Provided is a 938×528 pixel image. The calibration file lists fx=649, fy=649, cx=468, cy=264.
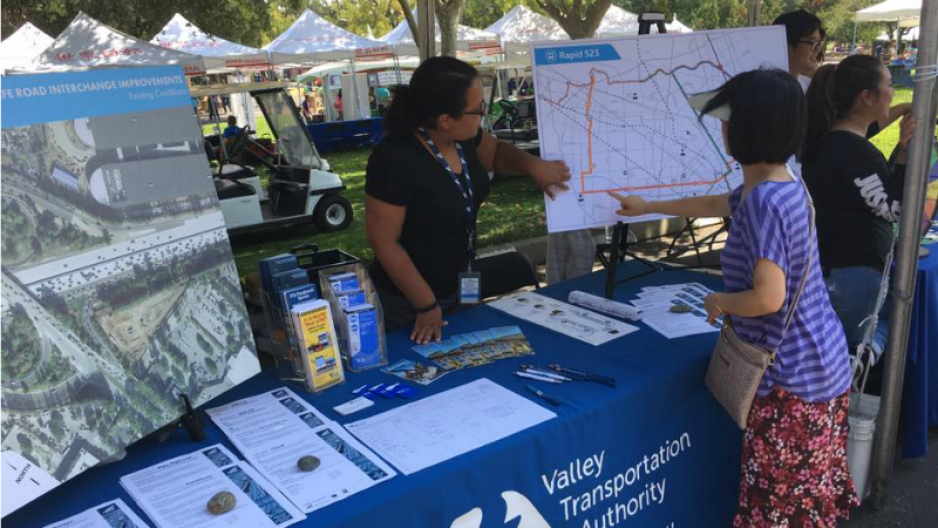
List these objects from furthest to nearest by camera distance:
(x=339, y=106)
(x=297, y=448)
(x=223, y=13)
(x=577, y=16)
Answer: (x=339, y=106) < (x=577, y=16) < (x=223, y=13) < (x=297, y=448)

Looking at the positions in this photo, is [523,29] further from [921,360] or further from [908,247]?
[908,247]

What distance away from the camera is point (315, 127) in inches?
592

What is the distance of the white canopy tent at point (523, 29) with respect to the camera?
1725 centimetres

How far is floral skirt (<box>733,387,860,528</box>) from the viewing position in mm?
1786

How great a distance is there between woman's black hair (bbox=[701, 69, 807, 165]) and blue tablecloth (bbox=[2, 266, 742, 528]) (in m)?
0.72

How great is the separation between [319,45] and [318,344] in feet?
50.8

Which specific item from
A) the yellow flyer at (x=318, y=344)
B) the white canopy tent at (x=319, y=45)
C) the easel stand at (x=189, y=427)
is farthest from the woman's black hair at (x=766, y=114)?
the white canopy tent at (x=319, y=45)

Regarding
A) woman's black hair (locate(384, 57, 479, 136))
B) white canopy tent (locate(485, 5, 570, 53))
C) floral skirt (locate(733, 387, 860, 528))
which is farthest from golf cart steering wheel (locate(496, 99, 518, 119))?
floral skirt (locate(733, 387, 860, 528))

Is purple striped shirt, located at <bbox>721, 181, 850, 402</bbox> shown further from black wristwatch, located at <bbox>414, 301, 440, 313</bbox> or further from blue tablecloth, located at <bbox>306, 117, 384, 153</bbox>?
blue tablecloth, located at <bbox>306, 117, 384, 153</bbox>

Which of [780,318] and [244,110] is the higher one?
[244,110]

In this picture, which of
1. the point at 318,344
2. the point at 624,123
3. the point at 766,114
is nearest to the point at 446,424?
the point at 318,344

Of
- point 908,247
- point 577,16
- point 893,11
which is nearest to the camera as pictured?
point 908,247

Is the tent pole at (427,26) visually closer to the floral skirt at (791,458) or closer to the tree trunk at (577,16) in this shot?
the floral skirt at (791,458)

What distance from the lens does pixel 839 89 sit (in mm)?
2494
